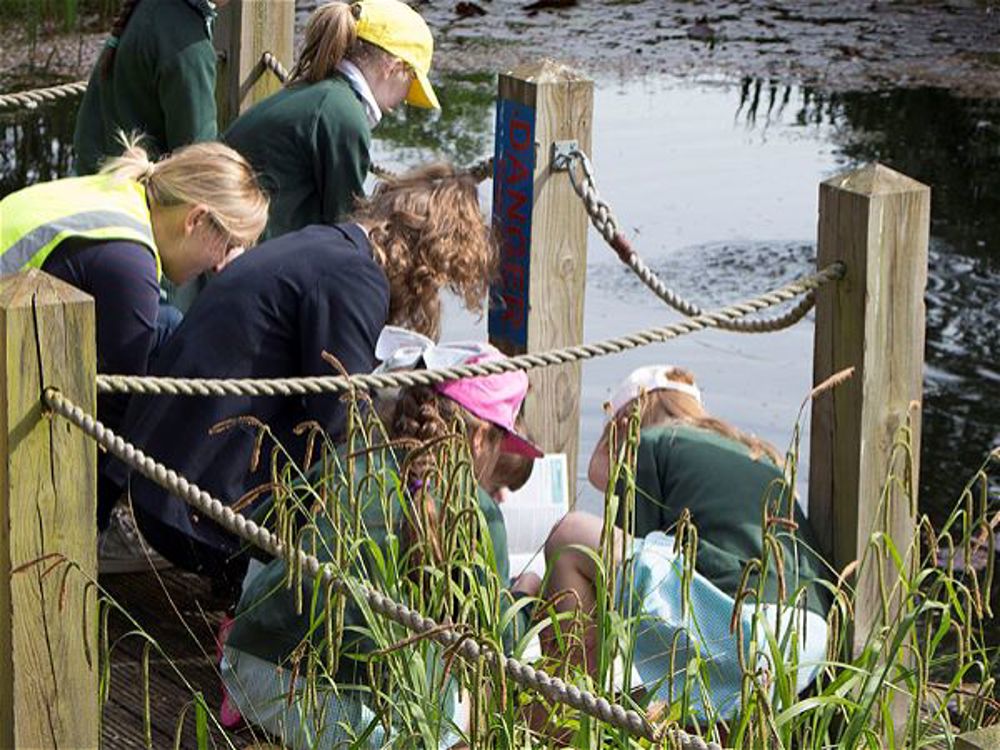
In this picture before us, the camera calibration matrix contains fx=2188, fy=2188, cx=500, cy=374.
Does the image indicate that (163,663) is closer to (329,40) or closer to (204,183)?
(204,183)

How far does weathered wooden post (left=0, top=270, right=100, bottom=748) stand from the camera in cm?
332

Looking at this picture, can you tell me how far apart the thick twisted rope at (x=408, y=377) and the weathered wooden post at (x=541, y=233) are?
814mm

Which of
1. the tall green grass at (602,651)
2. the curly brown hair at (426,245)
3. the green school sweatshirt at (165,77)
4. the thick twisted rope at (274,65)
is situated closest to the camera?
the tall green grass at (602,651)

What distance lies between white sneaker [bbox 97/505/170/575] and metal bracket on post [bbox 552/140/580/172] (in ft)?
4.19

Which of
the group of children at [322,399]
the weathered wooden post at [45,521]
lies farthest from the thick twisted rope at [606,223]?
the weathered wooden post at [45,521]

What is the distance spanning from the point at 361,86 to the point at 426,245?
41.2 inches

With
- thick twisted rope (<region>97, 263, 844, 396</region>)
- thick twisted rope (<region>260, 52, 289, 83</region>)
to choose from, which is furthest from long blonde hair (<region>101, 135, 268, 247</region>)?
thick twisted rope (<region>260, 52, 289, 83</region>)

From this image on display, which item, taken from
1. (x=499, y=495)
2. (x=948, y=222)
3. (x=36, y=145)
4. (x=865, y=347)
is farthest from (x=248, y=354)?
(x=36, y=145)

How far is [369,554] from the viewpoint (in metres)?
3.48

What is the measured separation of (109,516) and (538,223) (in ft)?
4.03

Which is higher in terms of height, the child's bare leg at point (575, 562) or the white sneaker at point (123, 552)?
the child's bare leg at point (575, 562)

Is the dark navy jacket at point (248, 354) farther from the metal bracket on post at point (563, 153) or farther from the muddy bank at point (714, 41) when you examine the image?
the muddy bank at point (714, 41)

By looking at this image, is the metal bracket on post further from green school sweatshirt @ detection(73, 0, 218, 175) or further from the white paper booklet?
green school sweatshirt @ detection(73, 0, 218, 175)

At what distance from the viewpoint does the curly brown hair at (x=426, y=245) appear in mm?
4625
